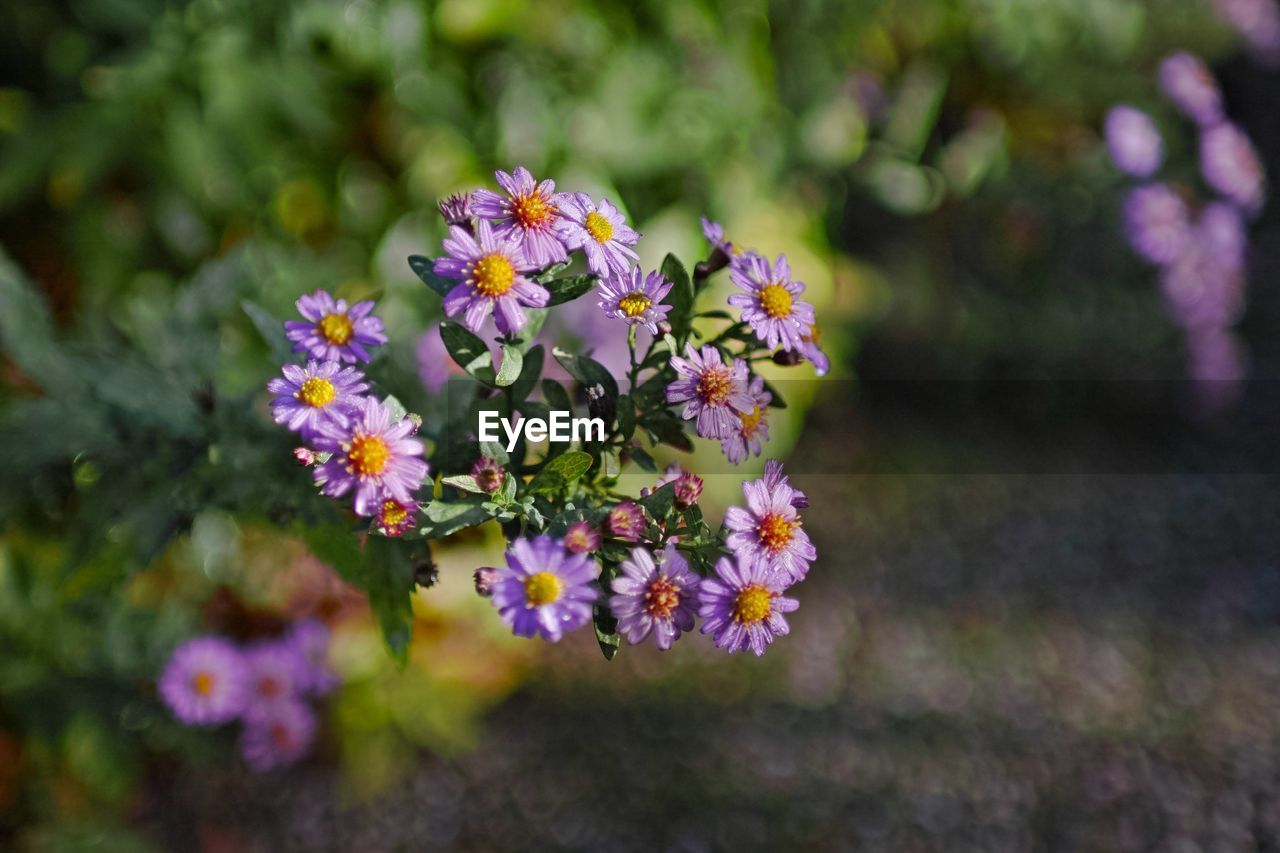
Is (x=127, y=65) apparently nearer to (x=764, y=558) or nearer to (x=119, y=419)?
(x=119, y=419)

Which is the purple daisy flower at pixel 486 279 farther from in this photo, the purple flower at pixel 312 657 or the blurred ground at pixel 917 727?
the blurred ground at pixel 917 727

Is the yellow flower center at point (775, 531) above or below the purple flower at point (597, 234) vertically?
below

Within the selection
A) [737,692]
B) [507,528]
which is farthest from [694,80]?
[507,528]

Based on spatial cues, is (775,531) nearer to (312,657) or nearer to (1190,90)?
(312,657)

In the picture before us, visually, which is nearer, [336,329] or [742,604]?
[742,604]

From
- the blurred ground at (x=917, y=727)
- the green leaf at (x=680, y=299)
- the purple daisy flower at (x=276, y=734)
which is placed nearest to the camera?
the green leaf at (x=680, y=299)

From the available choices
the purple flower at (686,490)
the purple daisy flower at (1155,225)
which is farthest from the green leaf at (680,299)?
the purple daisy flower at (1155,225)

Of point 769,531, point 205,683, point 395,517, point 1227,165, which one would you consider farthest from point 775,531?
point 1227,165

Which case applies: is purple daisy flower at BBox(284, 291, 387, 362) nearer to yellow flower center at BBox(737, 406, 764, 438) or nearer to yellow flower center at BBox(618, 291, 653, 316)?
yellow flower center at BBox(618, 291, 653, 316)
